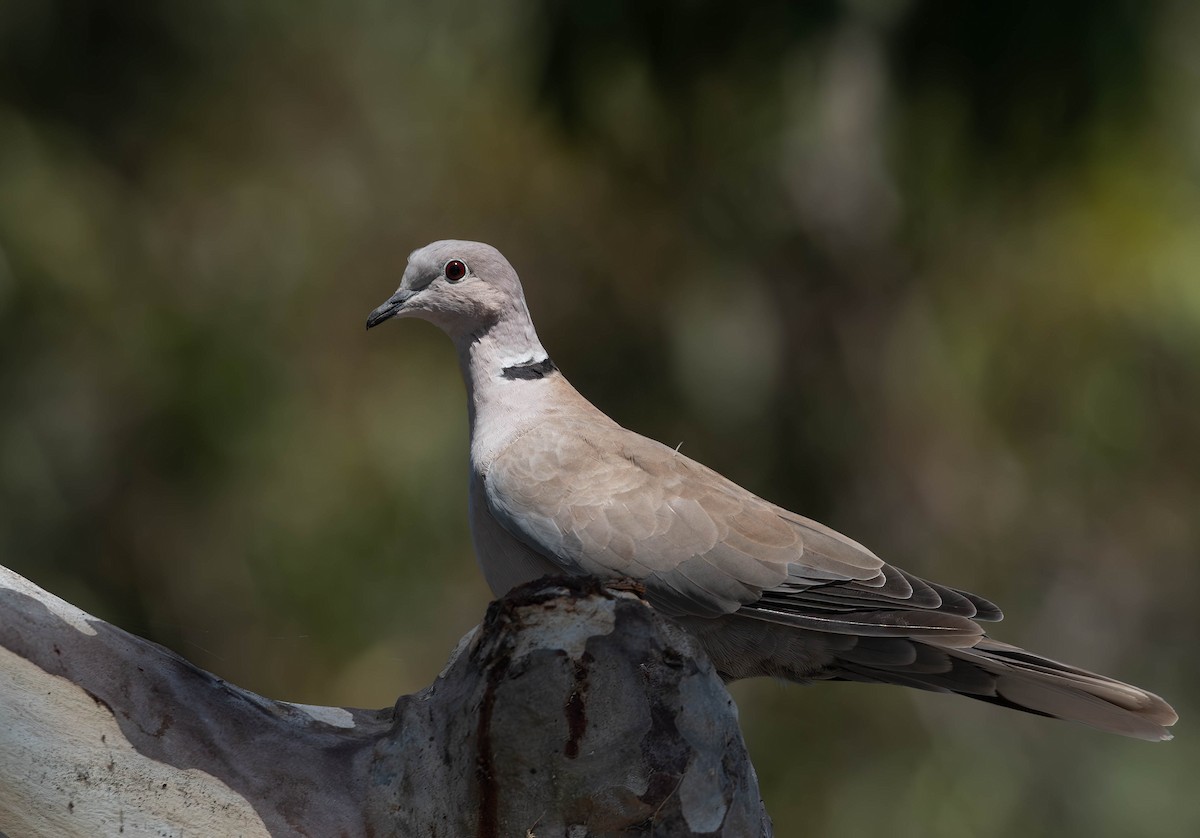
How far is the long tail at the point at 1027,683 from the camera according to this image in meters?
3.43

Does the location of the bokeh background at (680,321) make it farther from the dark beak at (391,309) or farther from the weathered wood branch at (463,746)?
the weathered wood branch at (463,746)

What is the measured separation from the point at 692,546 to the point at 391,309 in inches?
49.1

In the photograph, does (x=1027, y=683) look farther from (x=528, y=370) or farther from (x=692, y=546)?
(x=528, y=370)

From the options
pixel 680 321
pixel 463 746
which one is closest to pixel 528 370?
pixel 463 746

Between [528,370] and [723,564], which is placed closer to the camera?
[723,564]

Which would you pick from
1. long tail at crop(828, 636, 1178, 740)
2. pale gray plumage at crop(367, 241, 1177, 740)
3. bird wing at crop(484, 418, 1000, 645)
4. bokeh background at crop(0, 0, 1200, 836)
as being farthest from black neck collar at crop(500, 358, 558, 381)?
bokeh background at crop(0, 0, 1200, 836)

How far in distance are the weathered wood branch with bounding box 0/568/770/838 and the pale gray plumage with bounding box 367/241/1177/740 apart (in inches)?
31.1

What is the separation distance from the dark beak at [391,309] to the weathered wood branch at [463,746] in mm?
1453

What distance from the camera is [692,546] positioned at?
12.6ft

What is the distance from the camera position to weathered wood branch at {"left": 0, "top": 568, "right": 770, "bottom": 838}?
283 cm

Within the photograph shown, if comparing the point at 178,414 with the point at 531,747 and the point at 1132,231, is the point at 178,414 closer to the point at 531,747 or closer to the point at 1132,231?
the point at 1132,231

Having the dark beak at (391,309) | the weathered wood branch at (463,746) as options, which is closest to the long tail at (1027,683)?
the weathered wood branch at (463,746)

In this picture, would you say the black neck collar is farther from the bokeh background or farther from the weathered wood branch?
the bokeh background

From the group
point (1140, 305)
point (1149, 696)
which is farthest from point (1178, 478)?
point (1149, 696)
